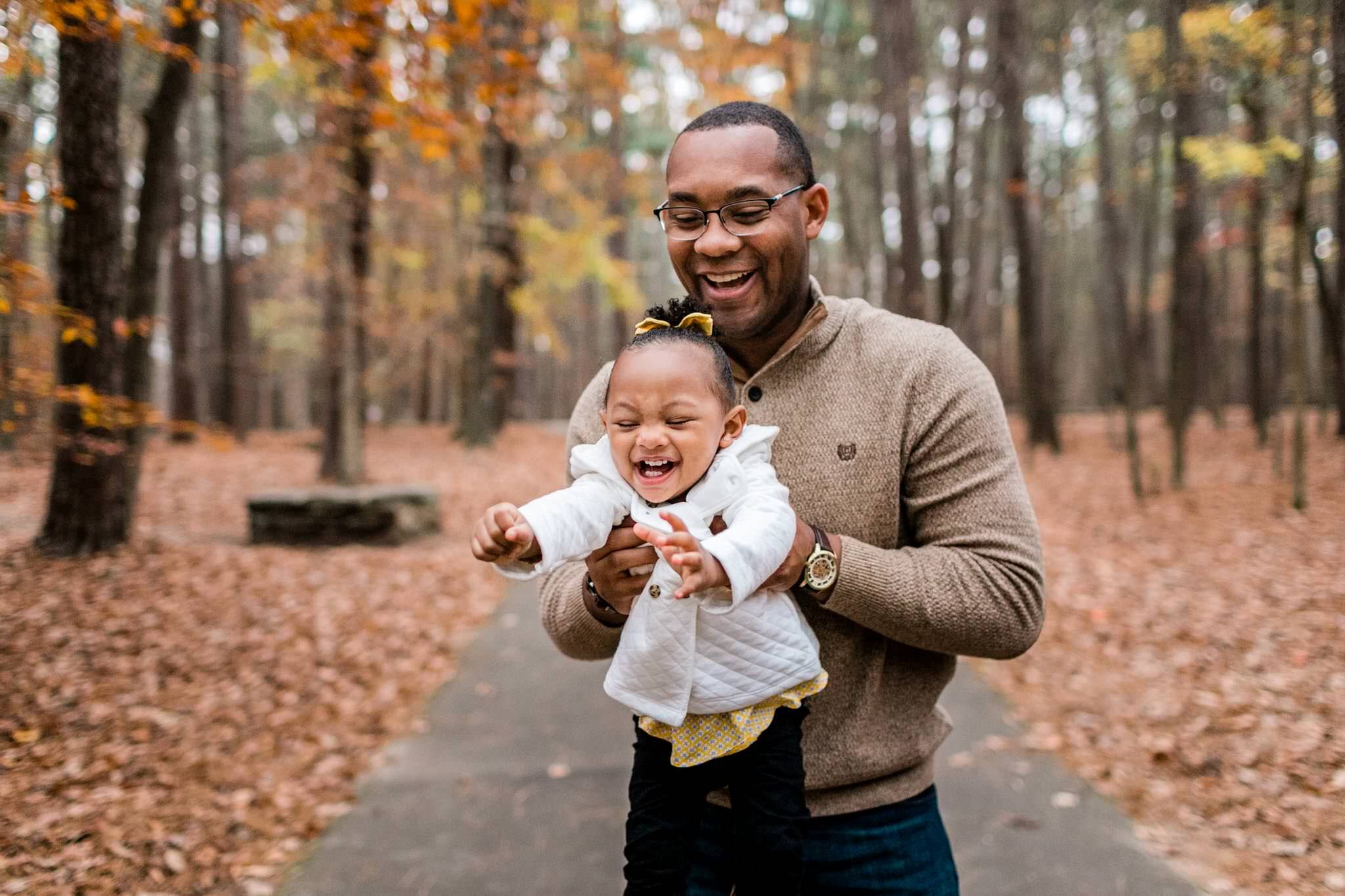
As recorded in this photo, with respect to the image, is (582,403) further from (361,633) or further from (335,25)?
(361,633)

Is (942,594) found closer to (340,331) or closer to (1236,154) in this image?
(1236,154)

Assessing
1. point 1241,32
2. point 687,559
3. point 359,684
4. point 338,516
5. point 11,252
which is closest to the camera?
point 687,559

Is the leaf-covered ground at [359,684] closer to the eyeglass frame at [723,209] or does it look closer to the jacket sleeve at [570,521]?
the jacket sleeve at [570,521]

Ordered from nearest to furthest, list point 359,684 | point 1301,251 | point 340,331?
point 359,684 → point 1301,251 → point 340,331

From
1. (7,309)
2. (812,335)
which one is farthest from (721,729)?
(7,309)

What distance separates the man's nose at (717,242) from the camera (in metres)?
1.94

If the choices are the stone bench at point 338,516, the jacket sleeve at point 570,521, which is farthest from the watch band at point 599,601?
the stone bench at point 338,516

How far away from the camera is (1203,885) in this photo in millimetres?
3734

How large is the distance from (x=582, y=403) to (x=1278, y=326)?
23.0 meters

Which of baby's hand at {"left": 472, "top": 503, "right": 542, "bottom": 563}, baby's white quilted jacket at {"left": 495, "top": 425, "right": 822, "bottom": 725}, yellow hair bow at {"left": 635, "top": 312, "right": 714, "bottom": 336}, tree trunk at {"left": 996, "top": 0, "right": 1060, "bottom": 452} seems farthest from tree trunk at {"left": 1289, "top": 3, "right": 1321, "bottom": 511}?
baby's hand at {"left": 472, "top": 503, "right": 542, "bottom": 563}

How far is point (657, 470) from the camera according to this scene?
185 centimetres

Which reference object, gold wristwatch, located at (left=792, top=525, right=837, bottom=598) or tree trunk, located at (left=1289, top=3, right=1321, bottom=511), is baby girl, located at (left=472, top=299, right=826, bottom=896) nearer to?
gold wristwatch, located at (left=792, top=525, right=837, bottom=598)

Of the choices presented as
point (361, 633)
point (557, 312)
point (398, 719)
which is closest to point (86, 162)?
point (361, 633)

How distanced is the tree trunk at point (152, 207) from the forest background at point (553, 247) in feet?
0.11
